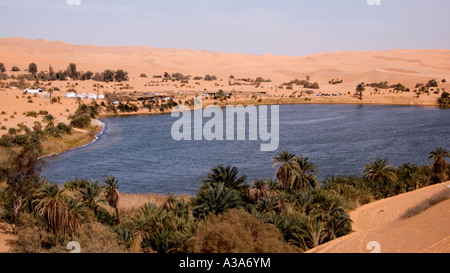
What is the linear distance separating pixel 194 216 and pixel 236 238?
5.48m

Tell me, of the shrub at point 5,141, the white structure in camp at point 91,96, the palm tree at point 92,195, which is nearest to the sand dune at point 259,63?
the white structure in camp at point 91,96

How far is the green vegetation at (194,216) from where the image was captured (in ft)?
46.6

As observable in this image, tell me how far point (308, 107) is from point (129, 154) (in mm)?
46139

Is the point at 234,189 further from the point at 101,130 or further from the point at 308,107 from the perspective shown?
the point at 308,107

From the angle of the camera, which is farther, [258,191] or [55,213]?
[258,191]

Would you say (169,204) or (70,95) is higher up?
(70,95)

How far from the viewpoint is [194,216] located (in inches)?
727

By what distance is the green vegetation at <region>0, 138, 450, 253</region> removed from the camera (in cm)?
1421

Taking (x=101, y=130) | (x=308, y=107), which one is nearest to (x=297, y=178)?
(x=101, y=130)

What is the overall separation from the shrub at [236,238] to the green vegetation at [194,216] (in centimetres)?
3

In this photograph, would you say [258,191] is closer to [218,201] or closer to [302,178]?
[218,201]

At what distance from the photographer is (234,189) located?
20891 mm

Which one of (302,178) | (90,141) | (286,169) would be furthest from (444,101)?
(286,169)

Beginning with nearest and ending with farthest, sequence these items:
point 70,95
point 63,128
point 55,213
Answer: point 55,213 < point 63,128 < point 70,95
